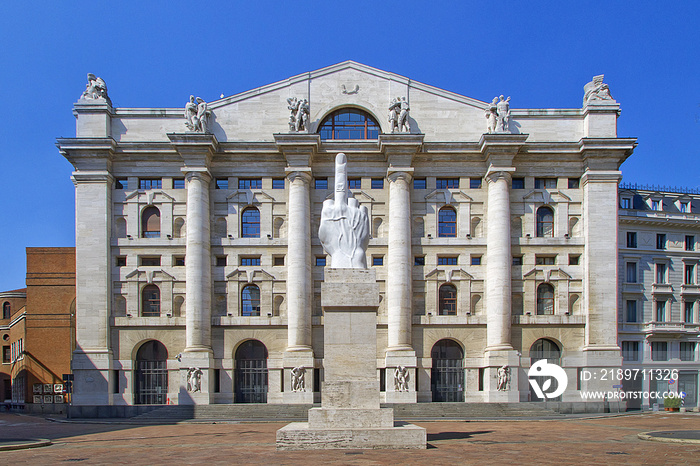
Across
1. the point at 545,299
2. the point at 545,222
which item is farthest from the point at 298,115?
the point at 545,299

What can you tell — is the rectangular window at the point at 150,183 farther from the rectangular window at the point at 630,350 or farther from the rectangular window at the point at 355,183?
the rectangular window at the point at 630,350

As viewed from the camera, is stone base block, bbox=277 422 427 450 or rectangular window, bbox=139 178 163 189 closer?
stone base block, bbox=277 422 427 450

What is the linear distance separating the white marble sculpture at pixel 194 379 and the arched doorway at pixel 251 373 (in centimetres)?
314

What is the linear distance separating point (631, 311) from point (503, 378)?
17.6 m

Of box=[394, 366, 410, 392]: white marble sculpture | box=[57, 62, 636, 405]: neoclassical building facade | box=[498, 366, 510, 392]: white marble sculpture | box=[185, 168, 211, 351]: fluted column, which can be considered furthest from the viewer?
box=[57, 62, 636, 405]: neoclassical building facade

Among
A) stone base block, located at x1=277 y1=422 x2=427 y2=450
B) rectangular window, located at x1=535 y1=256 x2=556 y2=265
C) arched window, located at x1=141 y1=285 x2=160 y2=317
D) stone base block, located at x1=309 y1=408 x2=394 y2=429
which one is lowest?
stone base block, located at x1=277 y1=422 x2=427 y2=450

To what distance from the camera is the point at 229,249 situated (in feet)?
165

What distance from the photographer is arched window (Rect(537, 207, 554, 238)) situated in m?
51.1

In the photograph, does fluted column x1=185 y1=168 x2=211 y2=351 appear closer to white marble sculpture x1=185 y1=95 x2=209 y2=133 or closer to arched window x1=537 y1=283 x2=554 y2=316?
white marble sculpture x1=185 y1=95 x2=209 y2=133

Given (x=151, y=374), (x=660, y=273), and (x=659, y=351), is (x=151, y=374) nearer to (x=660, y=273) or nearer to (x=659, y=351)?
(x=659, y=351)

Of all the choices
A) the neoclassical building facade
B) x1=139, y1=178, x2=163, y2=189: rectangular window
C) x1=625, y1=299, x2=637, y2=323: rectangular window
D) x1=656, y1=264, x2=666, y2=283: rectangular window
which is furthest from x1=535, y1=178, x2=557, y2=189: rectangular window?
x1=139, y1=178, x2=163, y2=189: rectangular window

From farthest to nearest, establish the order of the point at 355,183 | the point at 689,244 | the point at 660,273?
the point at 689,244, the point at 660,273, the point at 355,183

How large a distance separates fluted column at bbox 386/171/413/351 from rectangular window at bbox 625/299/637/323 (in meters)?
21.0

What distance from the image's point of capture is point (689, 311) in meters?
59.2
